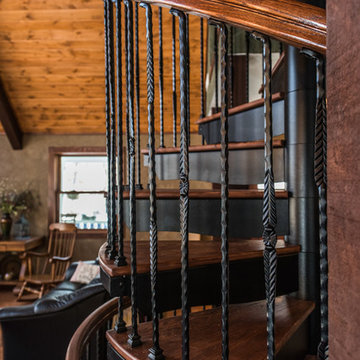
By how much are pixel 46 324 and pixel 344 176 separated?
247cm

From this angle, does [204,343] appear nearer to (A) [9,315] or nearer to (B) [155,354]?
(B) [155,354]

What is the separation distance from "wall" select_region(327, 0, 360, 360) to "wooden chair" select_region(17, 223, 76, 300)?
4.90 meters

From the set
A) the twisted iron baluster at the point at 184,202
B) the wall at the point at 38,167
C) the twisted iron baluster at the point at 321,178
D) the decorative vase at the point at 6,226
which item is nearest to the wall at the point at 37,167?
the wall at the point at 38,167

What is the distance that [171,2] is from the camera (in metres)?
1.02

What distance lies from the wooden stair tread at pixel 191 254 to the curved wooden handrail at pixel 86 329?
0.24 meters

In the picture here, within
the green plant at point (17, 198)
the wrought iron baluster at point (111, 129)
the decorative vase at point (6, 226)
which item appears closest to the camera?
the wrought iron baluster at point (111, 129)

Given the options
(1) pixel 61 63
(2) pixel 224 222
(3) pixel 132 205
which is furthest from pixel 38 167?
(2) pixel 224 222

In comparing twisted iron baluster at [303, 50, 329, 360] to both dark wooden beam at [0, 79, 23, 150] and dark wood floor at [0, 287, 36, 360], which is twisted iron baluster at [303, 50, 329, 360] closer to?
dark wood floor at [0, 287, 36, 360]

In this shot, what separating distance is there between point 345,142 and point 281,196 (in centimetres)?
111

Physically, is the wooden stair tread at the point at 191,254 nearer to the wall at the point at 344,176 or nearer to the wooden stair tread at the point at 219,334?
the wooden stair tread at the point at 219,334

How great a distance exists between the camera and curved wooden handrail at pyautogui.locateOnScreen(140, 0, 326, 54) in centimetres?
79

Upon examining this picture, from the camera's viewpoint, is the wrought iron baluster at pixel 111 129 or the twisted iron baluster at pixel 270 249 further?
the wrought iron baluster at pixel 111 129

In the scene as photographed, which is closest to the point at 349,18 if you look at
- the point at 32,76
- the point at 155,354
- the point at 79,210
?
the point at 155,354

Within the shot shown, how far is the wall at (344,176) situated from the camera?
602 millimetres
